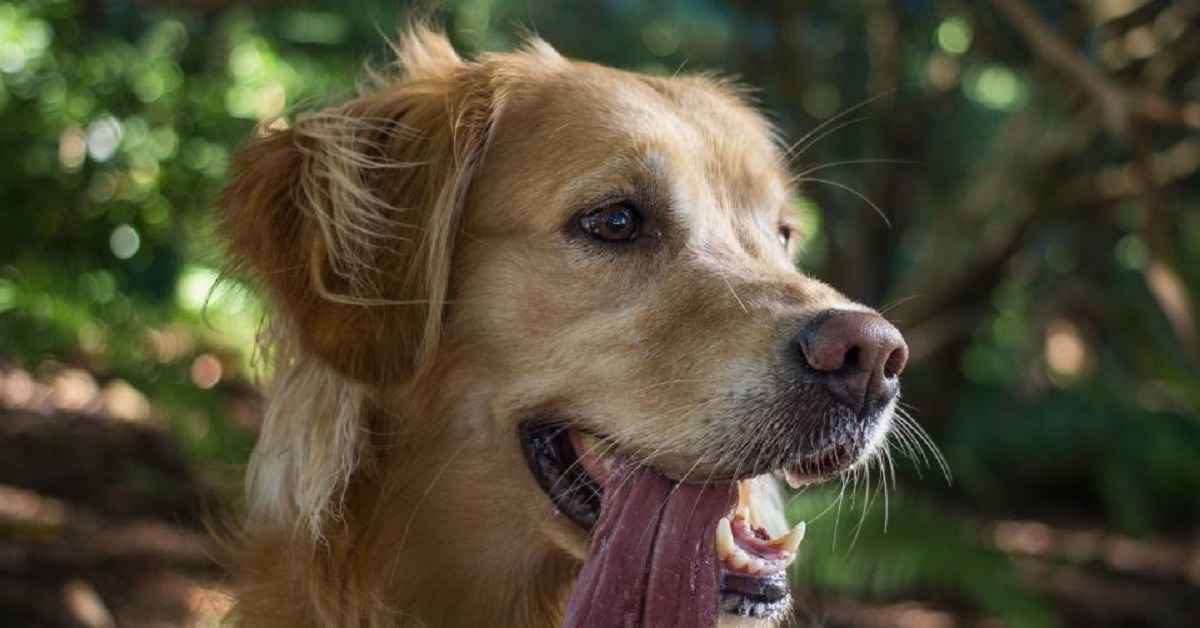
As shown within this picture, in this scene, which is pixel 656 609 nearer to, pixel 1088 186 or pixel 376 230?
pixel 376 230

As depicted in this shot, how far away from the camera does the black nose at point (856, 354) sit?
8.38 ft

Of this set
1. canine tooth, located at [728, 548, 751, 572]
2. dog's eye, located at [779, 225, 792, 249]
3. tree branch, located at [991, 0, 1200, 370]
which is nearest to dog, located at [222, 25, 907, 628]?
canine tooth, located at [728, 548, 751, 572]

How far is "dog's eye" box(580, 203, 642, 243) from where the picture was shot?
2986 millimetres

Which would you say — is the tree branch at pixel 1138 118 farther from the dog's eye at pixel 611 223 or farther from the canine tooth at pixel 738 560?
the canine tooth at pixel 738 560

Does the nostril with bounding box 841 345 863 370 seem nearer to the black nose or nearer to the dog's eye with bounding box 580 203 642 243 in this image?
the black nose

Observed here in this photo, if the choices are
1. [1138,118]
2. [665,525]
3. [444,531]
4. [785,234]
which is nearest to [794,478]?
[665,525]

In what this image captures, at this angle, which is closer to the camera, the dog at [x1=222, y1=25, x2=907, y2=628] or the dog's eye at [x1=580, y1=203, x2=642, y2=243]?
the dog at [x1=222, y1=25, x2=907, y2=628]

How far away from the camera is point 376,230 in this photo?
2969mm

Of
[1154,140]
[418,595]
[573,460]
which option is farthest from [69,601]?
[1154,140]

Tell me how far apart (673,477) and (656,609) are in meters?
0.27

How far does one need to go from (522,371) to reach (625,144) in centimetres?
56

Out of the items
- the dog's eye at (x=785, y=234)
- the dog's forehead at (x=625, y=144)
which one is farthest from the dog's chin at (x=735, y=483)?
the dog's eye at (x=785, y=234)

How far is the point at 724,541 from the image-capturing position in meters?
2.81

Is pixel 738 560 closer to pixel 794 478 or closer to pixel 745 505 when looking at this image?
pixel 794 478
